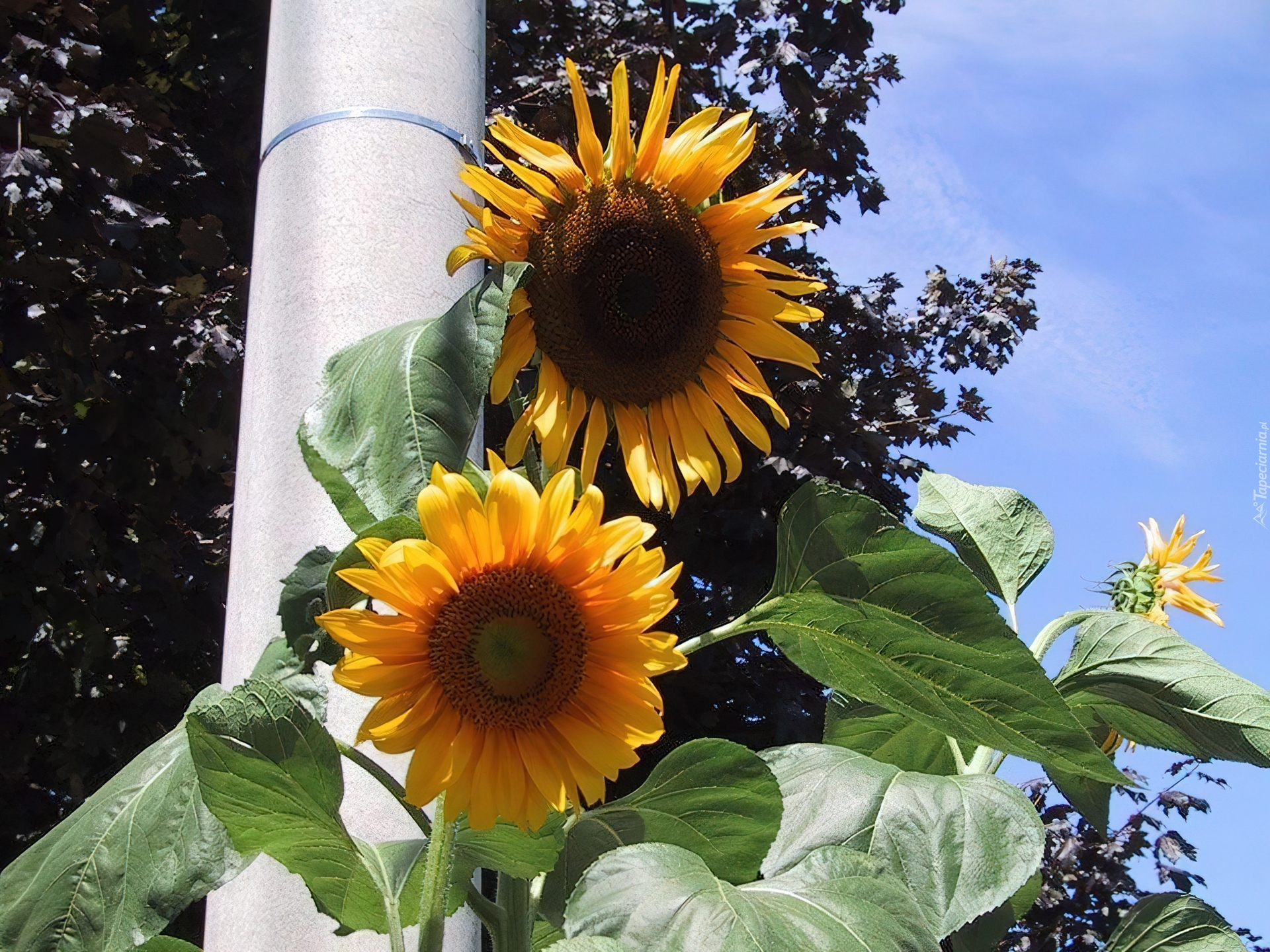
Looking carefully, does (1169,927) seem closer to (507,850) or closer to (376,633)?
(507,850)

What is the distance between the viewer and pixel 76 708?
3.15m

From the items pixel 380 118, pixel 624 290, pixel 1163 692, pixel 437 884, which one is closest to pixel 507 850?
pixel 437 884

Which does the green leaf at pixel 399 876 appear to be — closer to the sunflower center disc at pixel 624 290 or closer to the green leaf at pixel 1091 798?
the sunflower center disc at pixel 624 290

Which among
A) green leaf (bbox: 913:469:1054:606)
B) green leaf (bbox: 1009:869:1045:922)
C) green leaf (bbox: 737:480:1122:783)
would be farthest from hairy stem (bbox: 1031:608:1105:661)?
green leaf (bbox: 737:480:1122:783)

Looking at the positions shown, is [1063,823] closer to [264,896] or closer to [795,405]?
[795,405]

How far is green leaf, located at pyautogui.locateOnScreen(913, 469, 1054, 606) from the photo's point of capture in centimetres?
98

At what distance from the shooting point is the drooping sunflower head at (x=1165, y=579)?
4.01 ft

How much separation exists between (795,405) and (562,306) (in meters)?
2.69

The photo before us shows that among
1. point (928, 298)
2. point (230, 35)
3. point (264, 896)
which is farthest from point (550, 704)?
point (928, 298)

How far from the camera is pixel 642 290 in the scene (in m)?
0.80

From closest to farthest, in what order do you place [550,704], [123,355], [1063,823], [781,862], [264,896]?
[550,704] → [781,862] → [264,896] → [123,355] → [1063,823]

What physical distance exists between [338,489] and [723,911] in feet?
0.95

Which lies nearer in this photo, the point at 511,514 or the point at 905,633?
the point at 511,514

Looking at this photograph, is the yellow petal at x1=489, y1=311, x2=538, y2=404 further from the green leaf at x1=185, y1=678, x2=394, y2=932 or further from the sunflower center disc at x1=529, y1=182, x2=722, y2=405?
the green leaf at x1=185, y1=678, x2=394, y2=932
